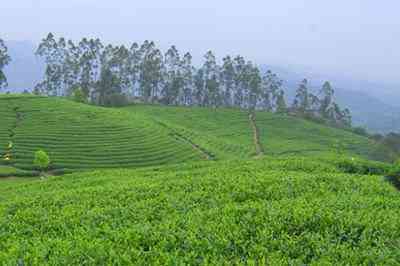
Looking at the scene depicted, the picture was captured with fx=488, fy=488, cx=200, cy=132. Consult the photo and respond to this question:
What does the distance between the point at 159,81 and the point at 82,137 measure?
56.1m

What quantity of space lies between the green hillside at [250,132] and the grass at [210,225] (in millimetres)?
41519

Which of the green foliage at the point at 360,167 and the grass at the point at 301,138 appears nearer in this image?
the green foliage at the point at 360,167

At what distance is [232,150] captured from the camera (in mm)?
55062

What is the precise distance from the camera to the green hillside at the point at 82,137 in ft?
135

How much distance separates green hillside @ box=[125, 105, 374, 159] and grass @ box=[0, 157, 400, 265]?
4152 centimetres

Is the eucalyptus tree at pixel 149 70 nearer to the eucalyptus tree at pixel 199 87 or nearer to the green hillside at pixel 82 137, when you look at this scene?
the eucalyptus tree at pixel 199 87

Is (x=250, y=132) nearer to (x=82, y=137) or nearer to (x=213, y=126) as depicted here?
(x=213, y=126)

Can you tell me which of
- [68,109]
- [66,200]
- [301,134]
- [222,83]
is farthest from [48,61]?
[66,200]

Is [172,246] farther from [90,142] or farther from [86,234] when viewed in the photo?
[90,142]

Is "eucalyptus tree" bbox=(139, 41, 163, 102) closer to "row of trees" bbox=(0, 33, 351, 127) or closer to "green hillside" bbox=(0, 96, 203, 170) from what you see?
"row of trees" bbox=(0, 33, 351, 127)

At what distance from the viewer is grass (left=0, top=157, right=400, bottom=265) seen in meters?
7.47

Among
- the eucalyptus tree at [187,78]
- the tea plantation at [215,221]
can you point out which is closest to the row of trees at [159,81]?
the eucalyptus tree at [187,78]

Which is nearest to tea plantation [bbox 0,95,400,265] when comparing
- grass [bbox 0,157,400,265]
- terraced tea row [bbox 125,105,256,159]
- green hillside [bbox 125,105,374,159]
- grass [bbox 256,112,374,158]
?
grass [bbox 0,157,400,265]

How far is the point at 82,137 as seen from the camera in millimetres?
46125
